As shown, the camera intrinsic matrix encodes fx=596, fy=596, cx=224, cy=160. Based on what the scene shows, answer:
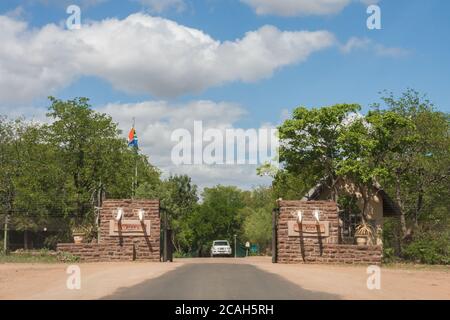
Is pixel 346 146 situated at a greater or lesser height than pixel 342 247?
greater

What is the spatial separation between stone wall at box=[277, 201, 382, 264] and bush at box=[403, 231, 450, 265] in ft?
16.2

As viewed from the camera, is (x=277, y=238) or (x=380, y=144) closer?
(x=277, y=238)

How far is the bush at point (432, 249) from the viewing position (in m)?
30.3

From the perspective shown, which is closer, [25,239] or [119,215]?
[119,215]

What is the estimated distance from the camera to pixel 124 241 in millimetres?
28016

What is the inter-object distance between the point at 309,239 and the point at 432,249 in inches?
290

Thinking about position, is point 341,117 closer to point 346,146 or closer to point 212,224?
point 346,146

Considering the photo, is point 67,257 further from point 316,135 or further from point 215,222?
point 215,222

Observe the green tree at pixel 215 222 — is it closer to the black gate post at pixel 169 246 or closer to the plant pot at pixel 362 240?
the black gate post at pixel 169 246

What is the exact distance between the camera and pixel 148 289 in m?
13.5

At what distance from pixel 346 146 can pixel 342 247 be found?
23.1 ft

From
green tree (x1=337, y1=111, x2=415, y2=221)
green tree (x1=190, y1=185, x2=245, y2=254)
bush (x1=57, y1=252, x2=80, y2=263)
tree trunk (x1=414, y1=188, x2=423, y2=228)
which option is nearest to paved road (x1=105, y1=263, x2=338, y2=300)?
bush (x1=57, y1=252, x2=80, y2=263)

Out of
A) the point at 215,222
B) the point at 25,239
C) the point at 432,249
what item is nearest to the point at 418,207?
the point at 432,249
